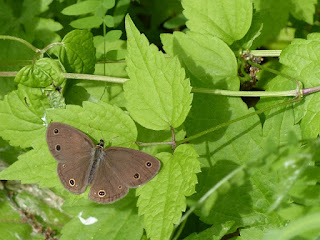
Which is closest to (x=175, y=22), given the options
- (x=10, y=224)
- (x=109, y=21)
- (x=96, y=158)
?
(x=109, y=21)

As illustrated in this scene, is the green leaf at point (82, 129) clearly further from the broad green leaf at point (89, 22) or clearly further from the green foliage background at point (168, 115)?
the broad green leaf at point (89, 22)

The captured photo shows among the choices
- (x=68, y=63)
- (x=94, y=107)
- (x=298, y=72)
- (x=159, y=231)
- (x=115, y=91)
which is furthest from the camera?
(x=115, y=91)

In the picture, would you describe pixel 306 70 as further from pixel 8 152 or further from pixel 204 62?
pixel 8 152

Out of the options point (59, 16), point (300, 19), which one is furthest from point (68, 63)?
point (300, 19)

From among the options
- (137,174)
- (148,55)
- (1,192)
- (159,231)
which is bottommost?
(1,192)

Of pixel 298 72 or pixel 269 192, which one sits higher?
pixel 298 72

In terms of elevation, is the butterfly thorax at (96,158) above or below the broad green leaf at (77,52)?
below

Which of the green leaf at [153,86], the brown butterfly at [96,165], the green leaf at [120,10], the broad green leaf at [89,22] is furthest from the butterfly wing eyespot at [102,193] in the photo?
the green leaf at [120,10]

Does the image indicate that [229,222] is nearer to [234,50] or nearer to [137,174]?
[137,174]
